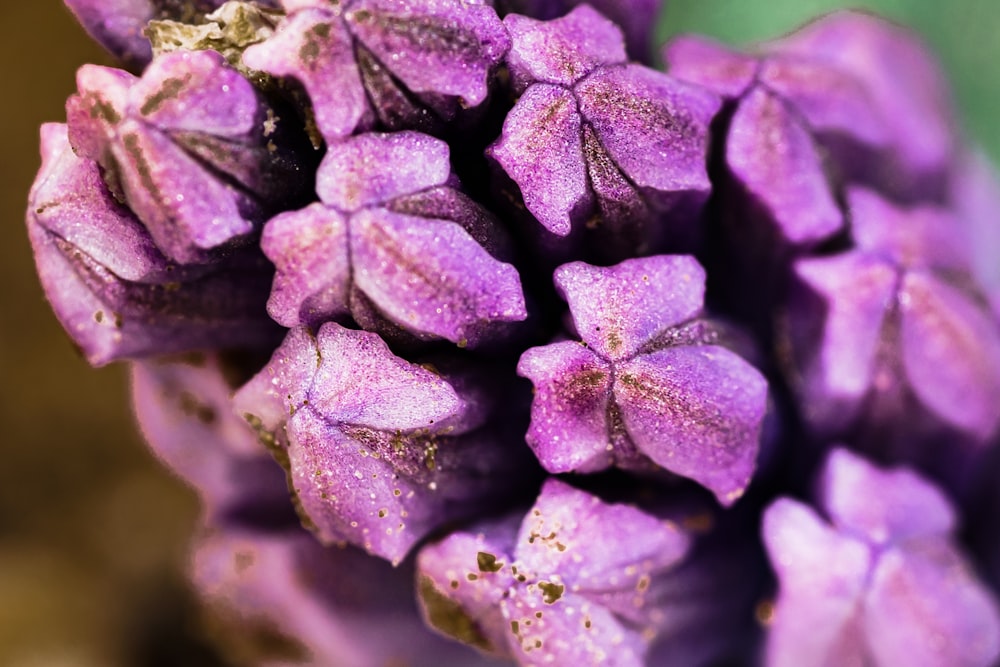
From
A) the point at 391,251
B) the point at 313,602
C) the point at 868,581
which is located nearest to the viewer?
the point at 391,251

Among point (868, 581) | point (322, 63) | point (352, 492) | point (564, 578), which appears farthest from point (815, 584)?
point (322, 63)

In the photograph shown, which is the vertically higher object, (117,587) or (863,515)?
(863,515)

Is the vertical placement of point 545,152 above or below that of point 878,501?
→ above

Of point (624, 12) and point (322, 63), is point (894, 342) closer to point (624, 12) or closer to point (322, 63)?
point (624, 12)

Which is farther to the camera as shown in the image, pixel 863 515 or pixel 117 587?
pixel 117 587

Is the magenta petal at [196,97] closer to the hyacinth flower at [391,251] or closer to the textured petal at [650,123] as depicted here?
the hyacinth flower at [391,251]

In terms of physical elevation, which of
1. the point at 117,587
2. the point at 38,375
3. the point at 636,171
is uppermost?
the point at 636,171

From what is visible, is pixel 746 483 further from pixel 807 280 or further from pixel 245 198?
pixel 245 198

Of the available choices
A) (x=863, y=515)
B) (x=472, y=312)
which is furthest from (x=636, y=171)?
(x=863, y=515)
